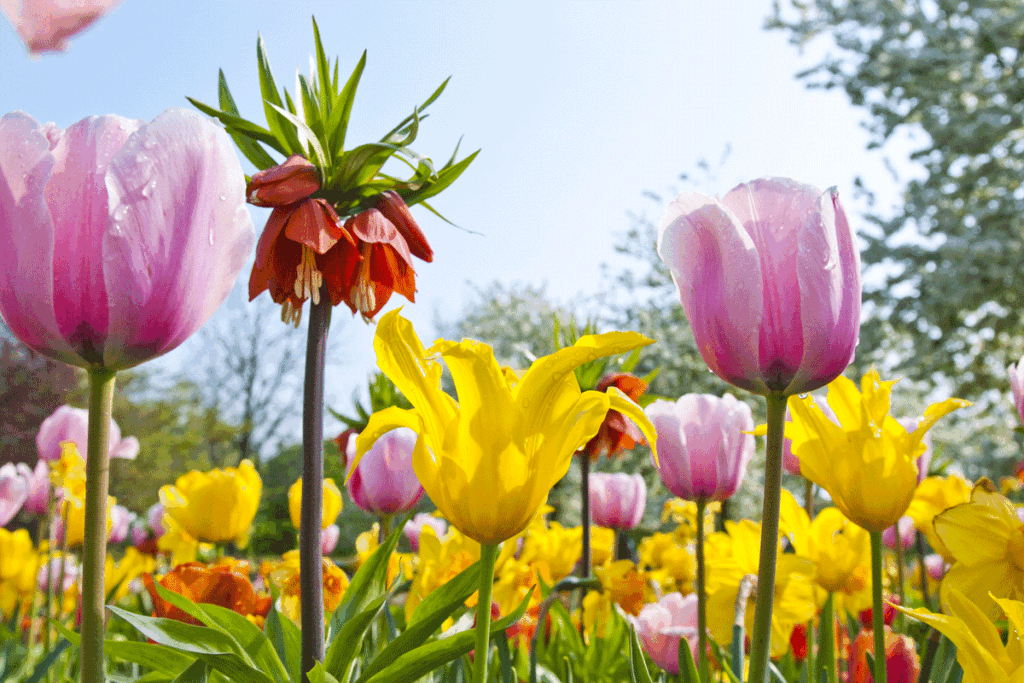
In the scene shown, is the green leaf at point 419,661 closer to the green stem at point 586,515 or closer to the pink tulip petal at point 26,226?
the pink tulip petal at point 26,226

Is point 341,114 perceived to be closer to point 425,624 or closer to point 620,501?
point 425,624

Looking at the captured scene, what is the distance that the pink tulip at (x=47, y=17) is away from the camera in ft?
0.68

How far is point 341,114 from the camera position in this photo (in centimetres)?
129

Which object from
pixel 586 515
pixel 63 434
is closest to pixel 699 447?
pixel 586 515

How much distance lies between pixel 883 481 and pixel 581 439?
537mm

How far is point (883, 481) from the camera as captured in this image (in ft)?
3.38

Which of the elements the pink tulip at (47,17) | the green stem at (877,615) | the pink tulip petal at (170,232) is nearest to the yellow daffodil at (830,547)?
the green stem at (877,615)

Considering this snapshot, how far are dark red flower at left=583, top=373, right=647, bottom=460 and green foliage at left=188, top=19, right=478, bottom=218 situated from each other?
2.60ft

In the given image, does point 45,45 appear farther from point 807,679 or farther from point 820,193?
point 807,679

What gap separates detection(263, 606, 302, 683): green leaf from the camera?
1.16m

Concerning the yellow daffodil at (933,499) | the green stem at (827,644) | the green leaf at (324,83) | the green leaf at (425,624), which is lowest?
the green stem at (827,644)

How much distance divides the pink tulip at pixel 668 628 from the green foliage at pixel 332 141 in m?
1.05

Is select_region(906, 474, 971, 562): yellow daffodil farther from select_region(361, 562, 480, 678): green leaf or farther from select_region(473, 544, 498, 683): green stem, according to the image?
select_region(473, 544, 498, 683): green stem

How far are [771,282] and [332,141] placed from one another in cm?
79
